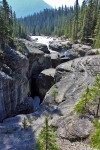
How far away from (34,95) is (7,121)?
3168cm

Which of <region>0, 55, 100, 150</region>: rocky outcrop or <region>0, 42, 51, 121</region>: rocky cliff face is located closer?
<region>0, 55, 100, 150</region>: rocky outcrop

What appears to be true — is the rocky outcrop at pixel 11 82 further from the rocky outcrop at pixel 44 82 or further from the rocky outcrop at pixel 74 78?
the rocky outcrop at pixel 44 82

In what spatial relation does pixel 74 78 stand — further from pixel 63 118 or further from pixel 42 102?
pixel 63 118

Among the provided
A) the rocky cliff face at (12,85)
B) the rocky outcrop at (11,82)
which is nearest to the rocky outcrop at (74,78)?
the rocky cliff face at (12,85)

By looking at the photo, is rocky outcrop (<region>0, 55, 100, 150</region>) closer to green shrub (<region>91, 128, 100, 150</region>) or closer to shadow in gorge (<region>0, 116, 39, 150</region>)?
shadow in gorge (<region>0, 116, 39, 150</region>)

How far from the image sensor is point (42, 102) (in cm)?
4775

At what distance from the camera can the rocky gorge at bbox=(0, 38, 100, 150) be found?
28.3 m

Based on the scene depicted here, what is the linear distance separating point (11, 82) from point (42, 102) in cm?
731

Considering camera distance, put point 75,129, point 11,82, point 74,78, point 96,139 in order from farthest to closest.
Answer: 1. point 74,78
2. point 11,82
3. point 75,129
4. point 96,139

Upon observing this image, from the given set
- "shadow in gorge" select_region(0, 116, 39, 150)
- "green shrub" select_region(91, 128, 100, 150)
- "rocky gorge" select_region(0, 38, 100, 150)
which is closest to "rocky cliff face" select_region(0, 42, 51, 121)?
"rocky gorge" select_region(0, 38, 100, 150)

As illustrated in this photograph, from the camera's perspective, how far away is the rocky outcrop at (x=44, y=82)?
64562 millimetres

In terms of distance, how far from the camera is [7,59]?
5216 cm

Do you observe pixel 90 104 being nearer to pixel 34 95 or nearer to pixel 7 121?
pixel 7 121

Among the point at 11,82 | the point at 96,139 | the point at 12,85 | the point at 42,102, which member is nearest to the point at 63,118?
the point at 96,139
